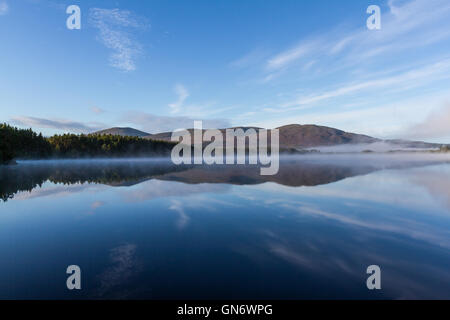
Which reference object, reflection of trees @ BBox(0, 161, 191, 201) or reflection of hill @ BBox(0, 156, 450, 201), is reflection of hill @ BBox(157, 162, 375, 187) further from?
reflection of trees @ BBox(0, 161, 191, 201)

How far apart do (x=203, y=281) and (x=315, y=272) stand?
3.25 metres

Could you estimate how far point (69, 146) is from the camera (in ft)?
370

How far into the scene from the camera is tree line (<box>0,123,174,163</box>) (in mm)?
74688

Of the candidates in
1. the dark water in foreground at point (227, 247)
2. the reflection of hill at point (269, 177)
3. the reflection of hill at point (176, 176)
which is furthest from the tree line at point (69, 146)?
the dark water in foreground at point (227, 247)

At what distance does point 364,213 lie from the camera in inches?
476

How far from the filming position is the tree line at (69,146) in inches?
2940

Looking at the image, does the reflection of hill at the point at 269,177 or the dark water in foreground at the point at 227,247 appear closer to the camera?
the dark water in foreground at the point at 227,247

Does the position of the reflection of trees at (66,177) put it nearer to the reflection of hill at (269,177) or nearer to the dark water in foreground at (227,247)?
the reflection of hill at (269,177)

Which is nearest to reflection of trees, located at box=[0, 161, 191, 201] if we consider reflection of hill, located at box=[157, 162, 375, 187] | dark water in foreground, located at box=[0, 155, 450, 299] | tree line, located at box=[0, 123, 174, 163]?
reflection of hill, located at box=[157, 162, 375, 187]

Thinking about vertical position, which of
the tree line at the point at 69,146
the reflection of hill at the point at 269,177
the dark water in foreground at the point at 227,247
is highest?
the tree line at the point at 69,146

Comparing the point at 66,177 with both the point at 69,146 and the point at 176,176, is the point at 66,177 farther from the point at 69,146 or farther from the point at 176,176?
the point at 69,146

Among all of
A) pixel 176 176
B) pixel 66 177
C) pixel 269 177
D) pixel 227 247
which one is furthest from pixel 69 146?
pixel 227 247
